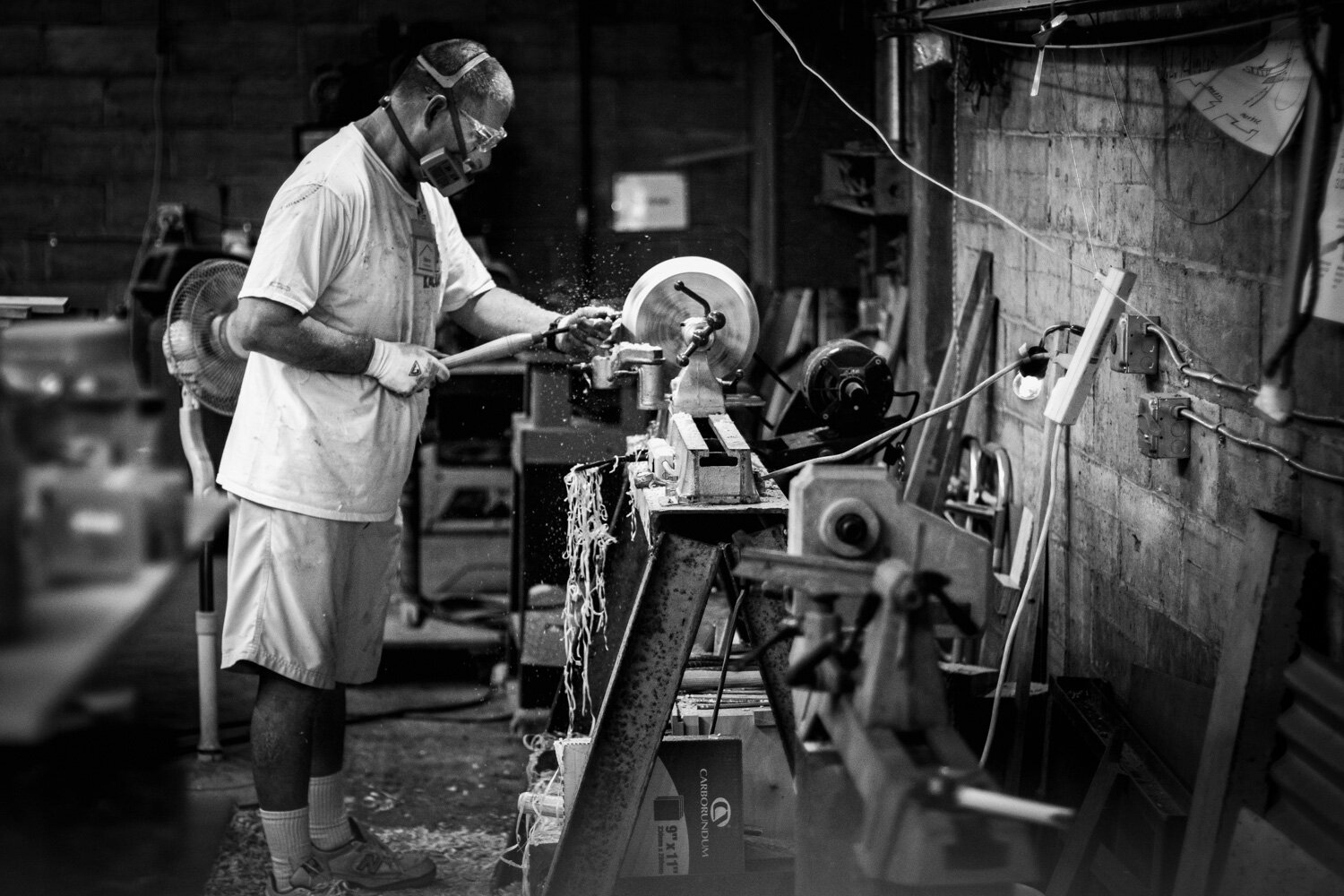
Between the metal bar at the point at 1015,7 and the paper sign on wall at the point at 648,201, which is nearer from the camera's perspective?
the metal bar at the point at 1015,7

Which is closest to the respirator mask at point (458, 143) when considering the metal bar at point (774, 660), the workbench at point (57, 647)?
the metal bar at point (774, 660)

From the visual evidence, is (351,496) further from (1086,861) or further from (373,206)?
(1086,861)

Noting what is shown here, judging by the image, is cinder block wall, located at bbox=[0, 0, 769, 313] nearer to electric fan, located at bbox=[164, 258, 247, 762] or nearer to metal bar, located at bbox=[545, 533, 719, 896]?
electric fan, located at bbox=[164, 258, 247, 762]

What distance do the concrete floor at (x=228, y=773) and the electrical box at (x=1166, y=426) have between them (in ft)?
5.52

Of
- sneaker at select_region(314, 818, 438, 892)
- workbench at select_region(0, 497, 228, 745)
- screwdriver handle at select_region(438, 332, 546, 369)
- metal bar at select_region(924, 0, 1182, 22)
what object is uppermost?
metal bar at select_region(924, 0, 1182, 22)

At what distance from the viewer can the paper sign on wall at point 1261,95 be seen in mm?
2291

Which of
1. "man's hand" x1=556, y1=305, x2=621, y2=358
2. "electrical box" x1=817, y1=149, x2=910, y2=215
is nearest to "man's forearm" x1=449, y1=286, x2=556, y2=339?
"man's hand" x1=556, y1=305, x2=621, y2=358

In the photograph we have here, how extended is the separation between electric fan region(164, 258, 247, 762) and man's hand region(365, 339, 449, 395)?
32.0 inches

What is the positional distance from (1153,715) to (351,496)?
5.22 ft

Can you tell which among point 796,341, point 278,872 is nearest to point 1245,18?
point 278,872

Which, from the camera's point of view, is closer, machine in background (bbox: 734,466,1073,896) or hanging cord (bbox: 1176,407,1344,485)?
machine in background (bbox: 734,466,1073,896)

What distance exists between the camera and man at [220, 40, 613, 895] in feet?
9.69

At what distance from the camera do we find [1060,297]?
3.55m

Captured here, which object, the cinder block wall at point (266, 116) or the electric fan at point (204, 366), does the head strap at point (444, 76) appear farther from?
the cinder block wall at point (266, 116)
